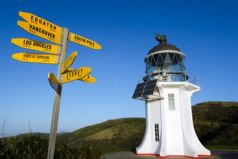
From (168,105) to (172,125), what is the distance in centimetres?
169

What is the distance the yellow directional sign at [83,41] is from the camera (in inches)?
174

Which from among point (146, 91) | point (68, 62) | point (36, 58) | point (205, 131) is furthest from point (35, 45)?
point (205, 131)

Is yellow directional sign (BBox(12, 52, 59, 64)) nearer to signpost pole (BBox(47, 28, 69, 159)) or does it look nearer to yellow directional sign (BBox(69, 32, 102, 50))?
signpost pole (BBox(47, 28, 69, 159))

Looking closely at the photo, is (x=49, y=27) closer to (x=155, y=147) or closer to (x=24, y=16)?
(x=24, y=16)

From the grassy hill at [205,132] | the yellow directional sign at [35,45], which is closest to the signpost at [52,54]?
the yellow directional sign at [35,45]

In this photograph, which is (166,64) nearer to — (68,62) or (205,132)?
(68,62)

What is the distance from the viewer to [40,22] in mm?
3938

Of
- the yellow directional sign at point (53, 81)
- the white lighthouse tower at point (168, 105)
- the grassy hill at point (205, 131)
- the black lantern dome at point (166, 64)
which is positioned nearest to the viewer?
the yellow directional sign at point (53, 81)

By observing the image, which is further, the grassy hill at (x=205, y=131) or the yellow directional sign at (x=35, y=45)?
the grassy hill at (x=205, y=131)

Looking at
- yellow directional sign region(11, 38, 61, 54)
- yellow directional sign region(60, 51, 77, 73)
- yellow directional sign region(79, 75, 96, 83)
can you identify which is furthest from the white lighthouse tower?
yellow directional sign region(11, 38, 61, 54)

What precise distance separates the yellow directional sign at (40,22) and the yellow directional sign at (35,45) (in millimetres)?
321

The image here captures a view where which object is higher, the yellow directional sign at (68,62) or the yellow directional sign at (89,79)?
the yellow directional sign at (68,62)

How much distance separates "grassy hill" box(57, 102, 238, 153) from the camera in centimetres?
2664

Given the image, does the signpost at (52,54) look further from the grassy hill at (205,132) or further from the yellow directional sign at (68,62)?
the grassy hill at (205,132)
